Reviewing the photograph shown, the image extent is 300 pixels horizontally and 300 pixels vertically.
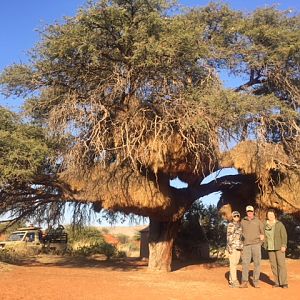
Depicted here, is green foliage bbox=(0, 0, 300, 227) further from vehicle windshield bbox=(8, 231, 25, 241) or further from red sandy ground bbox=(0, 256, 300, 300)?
vehicle windshield bbox=(8, 231, 25, 241)

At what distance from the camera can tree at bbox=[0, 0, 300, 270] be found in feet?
47.7

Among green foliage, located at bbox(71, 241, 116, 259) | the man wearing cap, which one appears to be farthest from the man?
green foliage, located at bbox(71, 241, 116, 259)

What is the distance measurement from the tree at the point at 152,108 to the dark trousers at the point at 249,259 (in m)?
3.55

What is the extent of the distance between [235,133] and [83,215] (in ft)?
26.9

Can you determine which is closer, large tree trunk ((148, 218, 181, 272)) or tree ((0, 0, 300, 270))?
tree ((0, 0, 300, 270))

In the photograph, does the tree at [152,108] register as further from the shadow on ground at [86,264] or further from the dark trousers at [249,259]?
the dark trousers at [249,259]

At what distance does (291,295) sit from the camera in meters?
10.9

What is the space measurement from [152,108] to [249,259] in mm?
5710

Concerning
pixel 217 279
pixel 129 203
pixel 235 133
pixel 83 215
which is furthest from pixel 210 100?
pixel 83 215

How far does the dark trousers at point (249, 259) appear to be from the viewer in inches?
468

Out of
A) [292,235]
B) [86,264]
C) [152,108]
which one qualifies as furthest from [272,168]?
[292,235]

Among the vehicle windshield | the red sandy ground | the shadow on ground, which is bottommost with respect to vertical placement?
the red sandy ground

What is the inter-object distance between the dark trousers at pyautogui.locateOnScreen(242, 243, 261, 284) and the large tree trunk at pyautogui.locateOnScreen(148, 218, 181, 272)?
225 inches

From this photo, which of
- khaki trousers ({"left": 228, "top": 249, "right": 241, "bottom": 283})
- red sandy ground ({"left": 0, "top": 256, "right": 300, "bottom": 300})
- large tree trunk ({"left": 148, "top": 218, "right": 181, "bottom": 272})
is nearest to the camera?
red sandy ground ({"left": 0, "top": 256, "right": 300, "bottom": 300})
